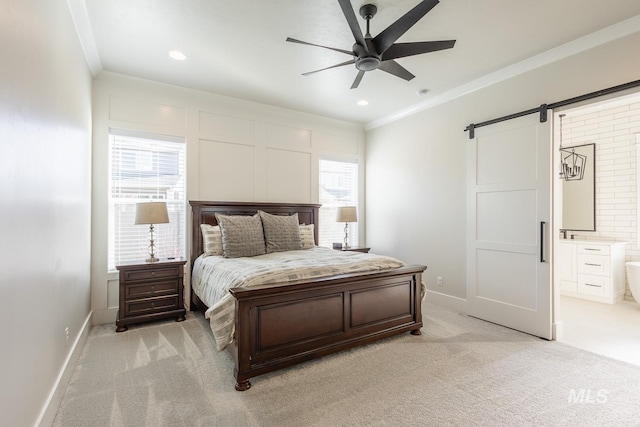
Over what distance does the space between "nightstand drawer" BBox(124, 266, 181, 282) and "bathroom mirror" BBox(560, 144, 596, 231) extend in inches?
229

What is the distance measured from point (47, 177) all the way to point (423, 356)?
301cm

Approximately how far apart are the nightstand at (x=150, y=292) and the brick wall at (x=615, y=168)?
5523 mm

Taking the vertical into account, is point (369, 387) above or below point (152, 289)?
below

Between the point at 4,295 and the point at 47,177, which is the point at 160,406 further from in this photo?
the point at 47,177

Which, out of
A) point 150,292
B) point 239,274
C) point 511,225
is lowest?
point 150,292

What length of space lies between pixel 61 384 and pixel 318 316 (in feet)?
5.88

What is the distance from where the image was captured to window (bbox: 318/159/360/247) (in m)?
5.15

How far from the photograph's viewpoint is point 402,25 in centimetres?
200

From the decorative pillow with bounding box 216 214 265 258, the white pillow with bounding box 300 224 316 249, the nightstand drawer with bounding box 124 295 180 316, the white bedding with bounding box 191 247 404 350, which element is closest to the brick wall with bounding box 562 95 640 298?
the white bedding with bounding box 191 247 404 350

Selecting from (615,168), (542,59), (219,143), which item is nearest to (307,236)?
(219,143)

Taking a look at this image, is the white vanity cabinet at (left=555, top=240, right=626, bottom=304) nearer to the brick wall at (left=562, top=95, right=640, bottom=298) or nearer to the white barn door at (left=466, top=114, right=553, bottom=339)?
the brick wall at (left=562, top=95, right=640, bottom=298)

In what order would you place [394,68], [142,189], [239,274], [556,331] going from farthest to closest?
[142,189] → [556,331] → [394,68] → [239,274]

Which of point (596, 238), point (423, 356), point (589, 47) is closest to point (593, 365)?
point (423, 356)

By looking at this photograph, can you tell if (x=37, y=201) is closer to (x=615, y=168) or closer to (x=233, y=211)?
(x=233, y=211)
